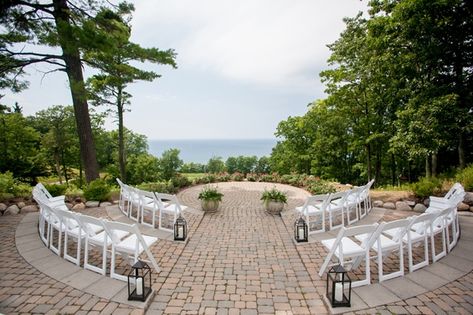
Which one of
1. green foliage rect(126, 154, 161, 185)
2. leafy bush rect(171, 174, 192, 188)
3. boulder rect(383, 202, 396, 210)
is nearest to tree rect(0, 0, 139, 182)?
leafy bush rect(171, 174, 192, 188)

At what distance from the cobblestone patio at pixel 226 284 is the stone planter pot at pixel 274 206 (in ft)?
5.61

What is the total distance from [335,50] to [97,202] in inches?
546

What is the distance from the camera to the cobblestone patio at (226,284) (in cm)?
305

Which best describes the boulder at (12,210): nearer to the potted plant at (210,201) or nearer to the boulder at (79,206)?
the boulder at (79,206)

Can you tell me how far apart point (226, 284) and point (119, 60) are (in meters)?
12.0

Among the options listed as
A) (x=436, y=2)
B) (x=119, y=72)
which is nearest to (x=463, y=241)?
(x=436, y=2)

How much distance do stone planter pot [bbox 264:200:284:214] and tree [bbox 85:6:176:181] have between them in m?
6.99

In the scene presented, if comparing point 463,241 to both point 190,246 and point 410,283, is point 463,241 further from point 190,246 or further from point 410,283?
point 190,246

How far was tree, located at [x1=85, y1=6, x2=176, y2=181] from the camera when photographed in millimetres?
8703

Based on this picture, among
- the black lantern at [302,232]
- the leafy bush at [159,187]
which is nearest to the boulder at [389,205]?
the black lantern at [302,232]

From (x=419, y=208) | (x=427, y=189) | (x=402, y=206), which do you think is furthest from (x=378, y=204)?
(x=427, y=189)

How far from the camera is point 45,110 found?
833 inches

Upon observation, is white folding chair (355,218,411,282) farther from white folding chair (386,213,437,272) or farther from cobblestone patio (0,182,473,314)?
cobblestone patio (0,182,473,314)

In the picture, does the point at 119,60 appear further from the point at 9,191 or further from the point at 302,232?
the point at 302,232
